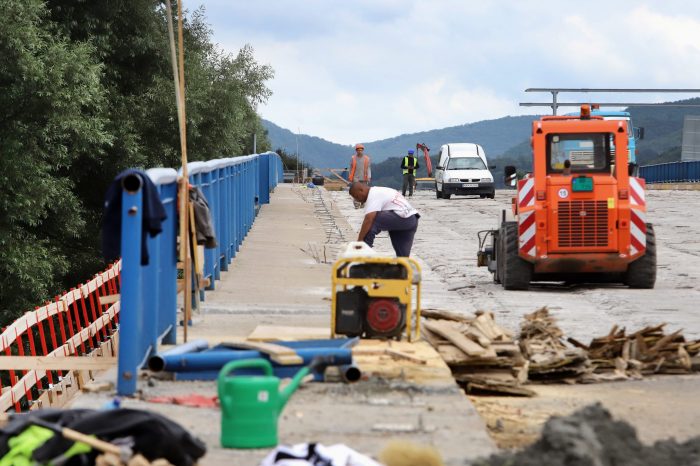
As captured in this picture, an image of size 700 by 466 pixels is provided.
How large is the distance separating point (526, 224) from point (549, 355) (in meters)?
7.08

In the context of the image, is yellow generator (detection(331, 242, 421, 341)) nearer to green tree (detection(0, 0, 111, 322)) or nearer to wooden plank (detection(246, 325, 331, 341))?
wooden plank (detection(246, 325, 331, 341))

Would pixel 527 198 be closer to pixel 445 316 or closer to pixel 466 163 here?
pixel 445 316

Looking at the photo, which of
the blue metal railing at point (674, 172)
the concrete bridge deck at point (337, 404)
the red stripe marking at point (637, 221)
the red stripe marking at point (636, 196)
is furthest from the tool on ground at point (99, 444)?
the blue metal railing at point (674, 172)

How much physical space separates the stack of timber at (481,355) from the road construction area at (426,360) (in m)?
0.20

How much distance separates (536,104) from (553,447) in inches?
2711

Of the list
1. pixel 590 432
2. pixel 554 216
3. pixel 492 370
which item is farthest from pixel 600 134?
pixel 590 432

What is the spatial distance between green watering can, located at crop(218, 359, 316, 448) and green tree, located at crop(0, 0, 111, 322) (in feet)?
77.3

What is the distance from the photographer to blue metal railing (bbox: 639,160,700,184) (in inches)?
2633

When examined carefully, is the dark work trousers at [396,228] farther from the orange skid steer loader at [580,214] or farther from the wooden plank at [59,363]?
the wooden plank at [59,363]

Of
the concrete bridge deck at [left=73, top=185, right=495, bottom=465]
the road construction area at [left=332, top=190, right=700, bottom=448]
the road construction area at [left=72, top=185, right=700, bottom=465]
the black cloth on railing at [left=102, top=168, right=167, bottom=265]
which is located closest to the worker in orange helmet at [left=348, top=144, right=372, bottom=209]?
the road construction area at [left=332, top=190, right=700, bottom=448]

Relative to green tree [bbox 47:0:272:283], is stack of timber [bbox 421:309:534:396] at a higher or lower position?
lower

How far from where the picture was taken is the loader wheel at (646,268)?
18.2 metres

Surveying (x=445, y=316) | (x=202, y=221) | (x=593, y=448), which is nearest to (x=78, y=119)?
(x=445, y=316)

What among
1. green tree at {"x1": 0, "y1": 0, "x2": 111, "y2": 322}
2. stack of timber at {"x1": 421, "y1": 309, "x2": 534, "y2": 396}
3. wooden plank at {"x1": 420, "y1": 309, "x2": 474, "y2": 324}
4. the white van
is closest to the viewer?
stack of timber at {"x1": 421, "y1": 309, "x2": 534, "y2": 396}
